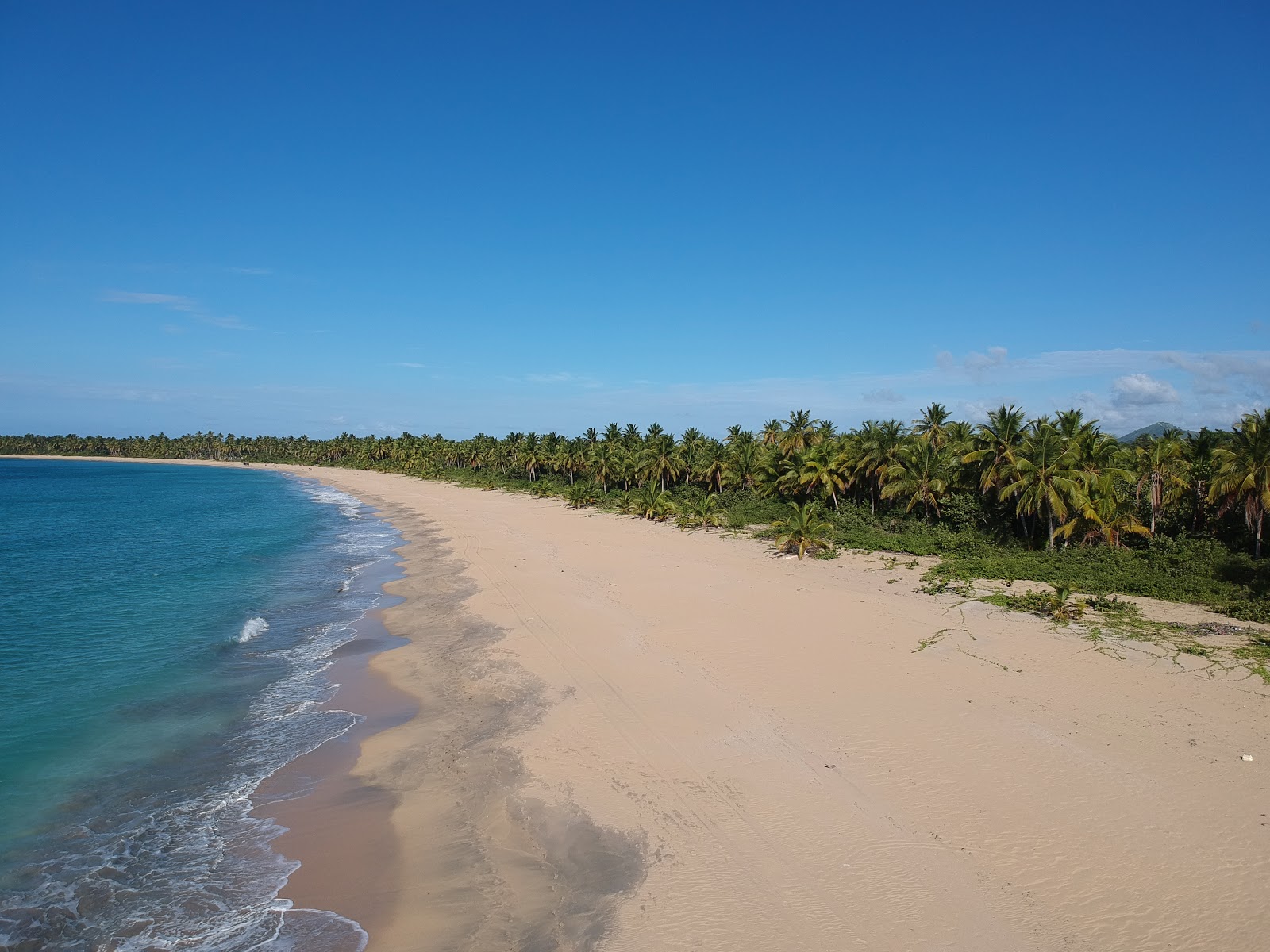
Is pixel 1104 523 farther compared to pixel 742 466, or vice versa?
pixel 742 466

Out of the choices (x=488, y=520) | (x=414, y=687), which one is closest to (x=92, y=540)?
(x=488, y=520)

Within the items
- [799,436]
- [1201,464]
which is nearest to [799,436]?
[799,436]

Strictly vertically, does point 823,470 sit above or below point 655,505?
above

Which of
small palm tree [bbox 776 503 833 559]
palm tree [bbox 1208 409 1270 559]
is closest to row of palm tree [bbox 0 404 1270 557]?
palm tree [bbox 1208 409 1270 559]

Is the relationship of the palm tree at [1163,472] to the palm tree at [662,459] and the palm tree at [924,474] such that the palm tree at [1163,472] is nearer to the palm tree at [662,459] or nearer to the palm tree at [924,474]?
the palm tree at [924,474]

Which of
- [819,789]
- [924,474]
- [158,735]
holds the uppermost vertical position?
[924,474]

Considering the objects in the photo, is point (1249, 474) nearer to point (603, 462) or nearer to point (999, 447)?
point (999, 447)
